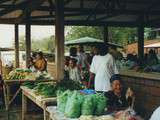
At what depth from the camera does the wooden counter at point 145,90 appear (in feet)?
21.3

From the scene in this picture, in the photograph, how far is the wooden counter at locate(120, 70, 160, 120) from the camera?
21.3ft

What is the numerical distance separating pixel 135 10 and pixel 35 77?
387 centimetres

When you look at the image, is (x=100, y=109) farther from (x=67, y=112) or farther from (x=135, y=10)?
(x=135, y=10)

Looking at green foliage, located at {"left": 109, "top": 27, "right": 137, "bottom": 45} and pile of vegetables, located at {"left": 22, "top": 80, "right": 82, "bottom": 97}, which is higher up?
green foliage, located at {"left": 109, "top": 27, "right": 137, "bottom": 45}

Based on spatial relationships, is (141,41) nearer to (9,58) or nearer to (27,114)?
(27,114)

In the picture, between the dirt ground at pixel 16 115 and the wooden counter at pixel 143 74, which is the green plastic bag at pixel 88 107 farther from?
the dirt ground at pixel 16 115

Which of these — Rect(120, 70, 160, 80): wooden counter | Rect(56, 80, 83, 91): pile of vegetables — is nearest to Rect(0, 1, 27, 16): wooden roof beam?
Rect(56, 80, 83, 91): pile of vegetables

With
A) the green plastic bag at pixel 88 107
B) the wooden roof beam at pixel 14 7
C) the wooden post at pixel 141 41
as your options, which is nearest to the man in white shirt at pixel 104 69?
the green plastic bag at pixel 88 107

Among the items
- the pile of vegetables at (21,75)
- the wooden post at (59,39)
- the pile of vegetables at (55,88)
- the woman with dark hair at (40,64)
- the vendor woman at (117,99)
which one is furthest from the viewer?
the woman with dark hair at (40,64)

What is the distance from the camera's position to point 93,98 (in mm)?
4637

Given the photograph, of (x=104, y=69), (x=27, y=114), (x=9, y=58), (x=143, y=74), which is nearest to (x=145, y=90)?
(x=143, y=74)

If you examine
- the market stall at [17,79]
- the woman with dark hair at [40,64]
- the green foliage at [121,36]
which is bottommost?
the market stall at [17,79]

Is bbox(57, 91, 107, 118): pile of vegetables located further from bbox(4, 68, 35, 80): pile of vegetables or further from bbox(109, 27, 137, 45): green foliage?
bbox(109, 27, 137, 45): green foliage

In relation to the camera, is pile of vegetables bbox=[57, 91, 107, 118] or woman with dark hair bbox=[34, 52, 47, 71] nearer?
pile of vegetables bbox=[57, 91, 107, 118]
